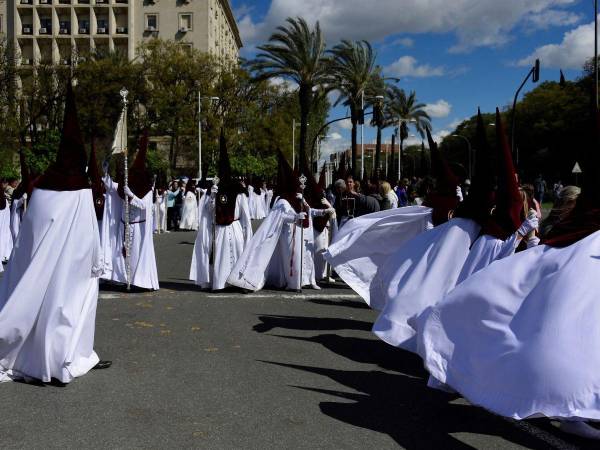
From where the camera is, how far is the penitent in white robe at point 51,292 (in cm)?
643

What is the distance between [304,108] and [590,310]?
3787cm

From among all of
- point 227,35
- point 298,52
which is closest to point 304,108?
point 298,52

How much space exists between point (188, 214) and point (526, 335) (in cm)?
2684

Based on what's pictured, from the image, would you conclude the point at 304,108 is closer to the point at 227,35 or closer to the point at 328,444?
the point at 328,444

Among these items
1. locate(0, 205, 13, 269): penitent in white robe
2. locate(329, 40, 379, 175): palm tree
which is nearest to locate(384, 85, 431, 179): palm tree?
locate(329, 40, 379, 175): palm tree

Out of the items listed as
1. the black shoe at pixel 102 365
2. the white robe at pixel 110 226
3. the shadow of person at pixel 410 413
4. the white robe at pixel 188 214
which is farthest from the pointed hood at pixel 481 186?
the white robe at pixel 188 214

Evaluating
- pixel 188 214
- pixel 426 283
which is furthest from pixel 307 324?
pixel 188 214

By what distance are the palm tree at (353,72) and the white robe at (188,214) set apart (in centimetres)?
1468

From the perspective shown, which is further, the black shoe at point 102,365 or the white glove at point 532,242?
the white glove at point 532,242

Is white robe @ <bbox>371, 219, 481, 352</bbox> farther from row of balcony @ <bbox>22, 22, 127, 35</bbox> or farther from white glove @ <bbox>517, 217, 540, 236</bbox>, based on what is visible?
row of balcony @ <bbox>22, 22, 127, 35</bbox>

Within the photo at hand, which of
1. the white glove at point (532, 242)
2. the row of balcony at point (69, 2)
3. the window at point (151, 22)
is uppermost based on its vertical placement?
the row of balcony at point (69, 2)

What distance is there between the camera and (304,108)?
137 ft

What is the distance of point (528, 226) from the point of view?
6883 millimetres

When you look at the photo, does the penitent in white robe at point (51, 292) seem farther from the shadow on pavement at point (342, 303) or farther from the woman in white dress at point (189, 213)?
the woman in white dress at point (189, 213)
